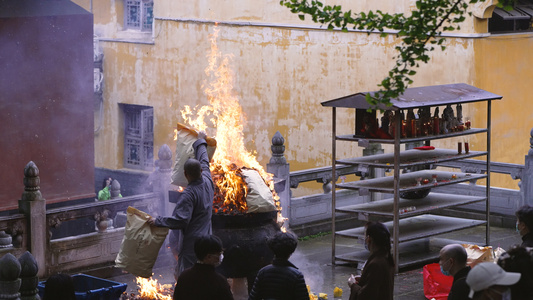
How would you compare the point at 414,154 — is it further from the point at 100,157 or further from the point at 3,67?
the point at 100,157

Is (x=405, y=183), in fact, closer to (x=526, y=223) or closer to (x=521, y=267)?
(x=526, y=223)

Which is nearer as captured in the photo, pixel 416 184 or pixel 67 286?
pixel 67 286

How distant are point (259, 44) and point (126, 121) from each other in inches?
243

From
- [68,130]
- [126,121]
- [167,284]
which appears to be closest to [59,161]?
[68,130]

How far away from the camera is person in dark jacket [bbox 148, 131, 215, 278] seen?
29.3ft

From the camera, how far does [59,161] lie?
50.3ft

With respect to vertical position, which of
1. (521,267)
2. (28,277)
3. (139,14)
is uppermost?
(139,14)

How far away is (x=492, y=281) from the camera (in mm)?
5555

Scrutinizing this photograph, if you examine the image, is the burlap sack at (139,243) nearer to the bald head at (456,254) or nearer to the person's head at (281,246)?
the person's head at (281,246)

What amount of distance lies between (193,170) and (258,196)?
1.35 m

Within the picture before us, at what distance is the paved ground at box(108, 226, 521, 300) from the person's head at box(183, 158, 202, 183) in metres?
2.05

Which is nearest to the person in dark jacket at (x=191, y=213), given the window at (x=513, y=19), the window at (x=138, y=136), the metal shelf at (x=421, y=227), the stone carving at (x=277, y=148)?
the metal shelf at (x=421, y=227)

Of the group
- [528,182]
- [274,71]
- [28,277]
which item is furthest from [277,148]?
[274,71]

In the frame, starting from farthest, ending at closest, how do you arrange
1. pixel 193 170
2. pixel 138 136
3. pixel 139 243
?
pixel 138 136, pixel 139 243, pixel 193 170
